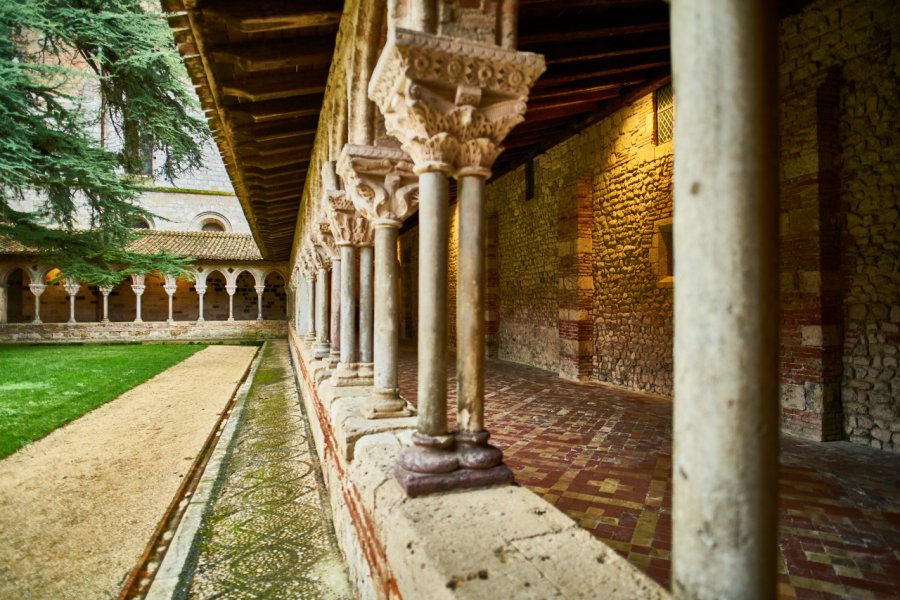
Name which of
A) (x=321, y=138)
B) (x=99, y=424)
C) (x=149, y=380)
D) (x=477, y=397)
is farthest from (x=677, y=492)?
(x=149, y=380)

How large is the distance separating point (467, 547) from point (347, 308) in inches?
148

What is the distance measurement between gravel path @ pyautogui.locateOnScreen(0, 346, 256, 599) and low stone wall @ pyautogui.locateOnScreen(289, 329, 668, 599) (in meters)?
1.43

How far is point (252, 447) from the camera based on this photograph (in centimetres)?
502

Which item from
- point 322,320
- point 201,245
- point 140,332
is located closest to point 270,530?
point 322,320

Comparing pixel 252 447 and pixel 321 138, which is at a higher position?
pixel 321 138

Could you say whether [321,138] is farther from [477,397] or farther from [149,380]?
[149,380]

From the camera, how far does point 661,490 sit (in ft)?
11.2

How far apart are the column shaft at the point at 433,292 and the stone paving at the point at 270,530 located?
3.65ft

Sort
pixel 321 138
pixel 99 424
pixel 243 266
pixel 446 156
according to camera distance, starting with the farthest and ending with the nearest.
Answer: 1. pixel 243 266
2. pixel 99 424
3. pixel 321 138
4. pixel 446 156

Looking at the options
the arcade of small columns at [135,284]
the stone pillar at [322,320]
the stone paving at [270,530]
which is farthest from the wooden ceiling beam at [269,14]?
the arcade of small columns at [135,284]

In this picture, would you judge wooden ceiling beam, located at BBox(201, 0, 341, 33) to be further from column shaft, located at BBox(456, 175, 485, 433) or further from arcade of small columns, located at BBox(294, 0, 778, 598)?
column shaft, located at BBox(456, 175, 485, 433)

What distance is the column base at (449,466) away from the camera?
81.6 inches

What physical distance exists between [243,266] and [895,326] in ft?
68.0

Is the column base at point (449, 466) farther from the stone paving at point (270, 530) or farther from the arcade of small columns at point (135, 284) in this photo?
the arcade of small columns at point (135, 284)
